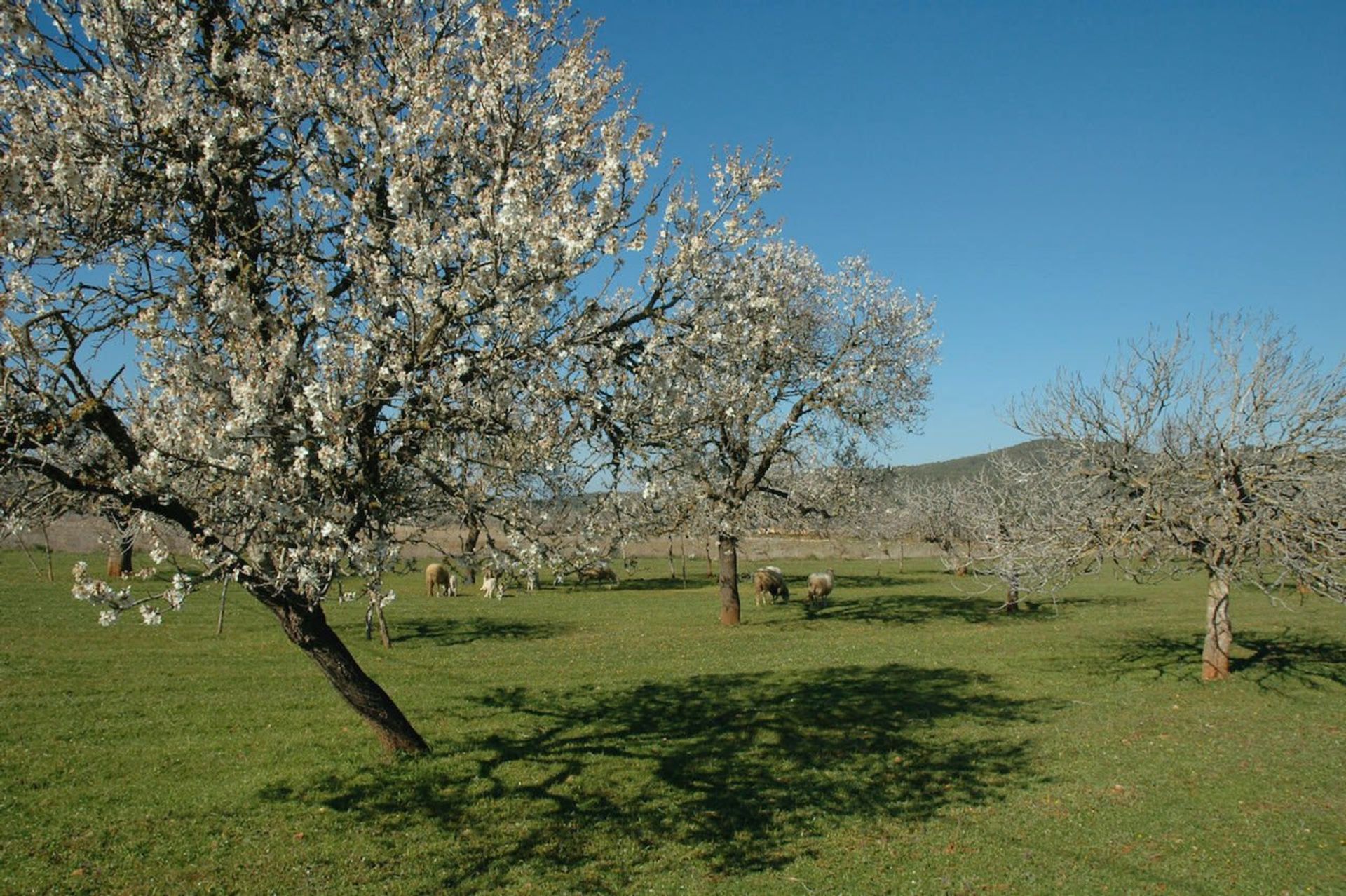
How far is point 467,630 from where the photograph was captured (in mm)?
27625

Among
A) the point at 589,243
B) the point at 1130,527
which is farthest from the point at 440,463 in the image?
the point at 1130,527

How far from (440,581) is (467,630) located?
47.9 ft

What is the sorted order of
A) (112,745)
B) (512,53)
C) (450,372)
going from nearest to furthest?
(450,372) < (512,53) < (112,745)

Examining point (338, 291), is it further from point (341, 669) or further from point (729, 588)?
point (729, 588)

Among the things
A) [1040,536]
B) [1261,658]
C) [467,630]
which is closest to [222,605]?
[1040,536]

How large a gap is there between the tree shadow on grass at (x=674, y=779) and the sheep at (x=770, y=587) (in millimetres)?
20428

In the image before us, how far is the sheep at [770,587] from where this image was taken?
38.8 meters

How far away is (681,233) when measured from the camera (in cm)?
914

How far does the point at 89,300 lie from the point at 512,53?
4.88m

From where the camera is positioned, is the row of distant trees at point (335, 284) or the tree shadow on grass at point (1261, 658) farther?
the tree shadow on grass at point (1261, 658)

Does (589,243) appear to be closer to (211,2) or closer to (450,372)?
(450,372)

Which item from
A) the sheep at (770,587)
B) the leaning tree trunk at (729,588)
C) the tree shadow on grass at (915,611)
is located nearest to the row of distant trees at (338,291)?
the leaning tree trunk at (729,588)

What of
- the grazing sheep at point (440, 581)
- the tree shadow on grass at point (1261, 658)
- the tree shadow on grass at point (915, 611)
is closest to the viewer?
the tree shadow on grass at point (1261, 658)

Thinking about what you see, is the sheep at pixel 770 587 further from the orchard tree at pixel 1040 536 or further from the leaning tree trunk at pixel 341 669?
the leaning tree trunk at pixel 341 669
